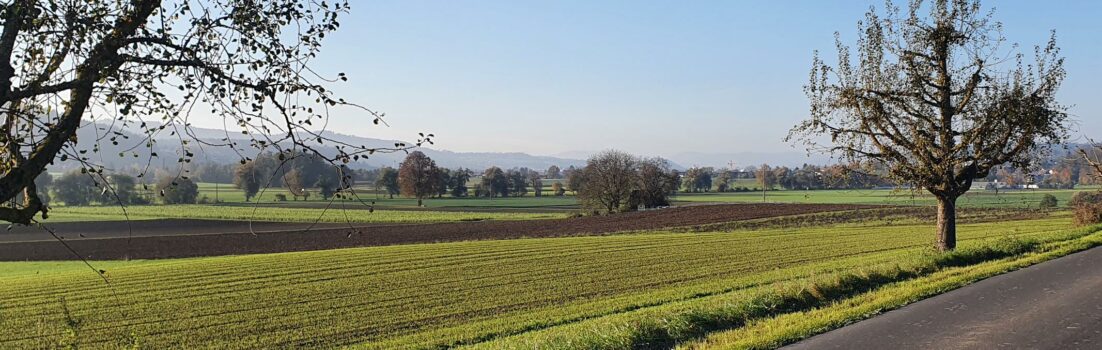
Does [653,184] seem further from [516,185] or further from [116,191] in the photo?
[116,191]

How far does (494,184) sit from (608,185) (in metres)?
49.3

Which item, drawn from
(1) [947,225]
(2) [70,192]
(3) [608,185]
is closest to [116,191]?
(1) [947,225]

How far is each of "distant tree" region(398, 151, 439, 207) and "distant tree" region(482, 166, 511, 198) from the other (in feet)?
86.8

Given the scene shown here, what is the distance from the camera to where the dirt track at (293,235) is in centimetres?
4531

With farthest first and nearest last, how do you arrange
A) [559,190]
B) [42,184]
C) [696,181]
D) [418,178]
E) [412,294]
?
[696,181] → [559,190] → [418,178] → [42,184] → [412,294]

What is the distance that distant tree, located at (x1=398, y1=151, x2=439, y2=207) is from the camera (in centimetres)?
10856

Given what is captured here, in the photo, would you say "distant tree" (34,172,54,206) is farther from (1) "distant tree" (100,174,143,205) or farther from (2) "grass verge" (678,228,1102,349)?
(2) "grass verge" (678,228,1102,349)

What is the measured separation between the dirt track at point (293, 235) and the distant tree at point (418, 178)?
35336 millimetres

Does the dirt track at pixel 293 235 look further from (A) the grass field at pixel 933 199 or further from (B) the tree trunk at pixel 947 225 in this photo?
(B) the tree trunk at pixel 947 225

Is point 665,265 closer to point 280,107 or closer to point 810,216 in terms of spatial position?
point 280,107

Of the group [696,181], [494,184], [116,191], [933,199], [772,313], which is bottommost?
[772,313]

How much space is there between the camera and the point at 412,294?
904 inches

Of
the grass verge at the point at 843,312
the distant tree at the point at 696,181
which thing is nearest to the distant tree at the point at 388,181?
A: the distant tree at the point at 696,181

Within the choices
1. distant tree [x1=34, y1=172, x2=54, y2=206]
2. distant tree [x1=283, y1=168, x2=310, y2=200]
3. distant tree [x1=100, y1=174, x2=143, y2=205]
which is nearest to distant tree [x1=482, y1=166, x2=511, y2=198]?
distant tree [x1=34, y1=172, x2=54, y2=206]
